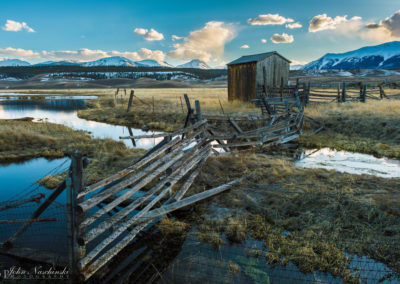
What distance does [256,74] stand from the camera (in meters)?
19.8

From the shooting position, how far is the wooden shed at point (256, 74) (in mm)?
20031

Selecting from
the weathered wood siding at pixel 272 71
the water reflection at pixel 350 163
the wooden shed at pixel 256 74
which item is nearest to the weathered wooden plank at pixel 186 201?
the water reflection at pixel 350 163

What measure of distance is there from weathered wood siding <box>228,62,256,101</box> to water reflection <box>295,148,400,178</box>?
10601 millimetres

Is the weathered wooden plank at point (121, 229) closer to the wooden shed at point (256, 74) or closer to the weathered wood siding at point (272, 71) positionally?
the wooden shed at point (256, 74)

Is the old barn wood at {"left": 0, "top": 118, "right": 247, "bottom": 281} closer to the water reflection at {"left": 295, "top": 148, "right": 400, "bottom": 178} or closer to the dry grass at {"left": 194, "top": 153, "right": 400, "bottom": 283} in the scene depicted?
the dry grass at {"left": 194, "top": 153, "right": 400, "bottom": 283}

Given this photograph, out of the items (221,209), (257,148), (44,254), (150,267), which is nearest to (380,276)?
(221,209)

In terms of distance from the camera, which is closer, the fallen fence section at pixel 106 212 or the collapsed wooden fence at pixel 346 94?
the fallen fence section at pixel 106 212

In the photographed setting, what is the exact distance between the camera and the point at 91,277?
4004mm

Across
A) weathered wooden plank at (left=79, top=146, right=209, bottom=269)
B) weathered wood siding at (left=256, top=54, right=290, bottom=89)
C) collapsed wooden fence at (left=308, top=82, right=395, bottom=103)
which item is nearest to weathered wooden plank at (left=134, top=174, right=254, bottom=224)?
weathered wooden plank at (left=79, top=146, right=209, bottom=269)

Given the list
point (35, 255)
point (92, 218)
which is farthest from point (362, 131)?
point (35, 255)

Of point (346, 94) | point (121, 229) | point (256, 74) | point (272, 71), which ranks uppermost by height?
point (272, 71)

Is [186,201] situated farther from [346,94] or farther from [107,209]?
[346,94]

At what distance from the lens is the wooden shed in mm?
20031

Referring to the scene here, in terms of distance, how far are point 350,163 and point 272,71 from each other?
520 inches
